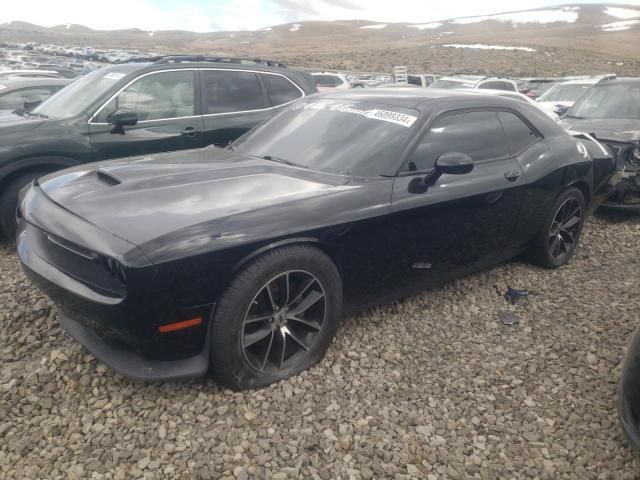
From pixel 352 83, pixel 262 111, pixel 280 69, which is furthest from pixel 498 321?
pixel 352 83

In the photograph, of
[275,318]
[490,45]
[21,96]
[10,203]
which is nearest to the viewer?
[275,318]

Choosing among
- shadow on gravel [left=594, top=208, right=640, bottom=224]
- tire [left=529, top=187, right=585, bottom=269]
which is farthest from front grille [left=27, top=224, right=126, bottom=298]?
shadow on gravel [left=594, top=208, right=640, bottom=224]

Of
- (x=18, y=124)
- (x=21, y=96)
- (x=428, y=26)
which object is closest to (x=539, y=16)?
(x=428, y=26)

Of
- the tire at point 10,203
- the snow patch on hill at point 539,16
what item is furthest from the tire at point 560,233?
the snow patch on hill at point 539,16

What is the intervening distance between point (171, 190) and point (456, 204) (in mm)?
1864

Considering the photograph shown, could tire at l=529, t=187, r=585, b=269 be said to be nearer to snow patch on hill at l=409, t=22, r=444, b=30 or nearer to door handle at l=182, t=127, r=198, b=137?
door handle at l=182, t=127, r=198, b=137

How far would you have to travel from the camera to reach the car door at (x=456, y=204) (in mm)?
3365

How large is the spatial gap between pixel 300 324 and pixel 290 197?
2.40 ft

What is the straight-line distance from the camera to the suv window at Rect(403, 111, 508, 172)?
137 inches

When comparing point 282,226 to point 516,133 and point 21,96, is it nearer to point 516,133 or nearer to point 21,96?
point 516,133

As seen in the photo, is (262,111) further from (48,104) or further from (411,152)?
(411,152)

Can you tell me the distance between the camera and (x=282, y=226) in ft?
9.08

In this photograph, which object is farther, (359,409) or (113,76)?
(113,76)

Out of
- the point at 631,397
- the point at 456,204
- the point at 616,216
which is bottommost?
the point at 616,216
